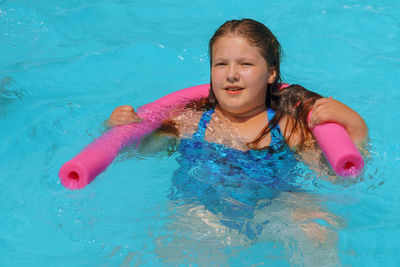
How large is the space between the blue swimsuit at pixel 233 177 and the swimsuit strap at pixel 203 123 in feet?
0.11

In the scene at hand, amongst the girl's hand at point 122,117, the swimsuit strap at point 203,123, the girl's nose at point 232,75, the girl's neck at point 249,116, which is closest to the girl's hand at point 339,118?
the girl's neck at point 249,116

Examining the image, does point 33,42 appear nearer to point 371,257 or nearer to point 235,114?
point 235,114

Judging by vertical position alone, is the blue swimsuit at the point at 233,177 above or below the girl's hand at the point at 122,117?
below

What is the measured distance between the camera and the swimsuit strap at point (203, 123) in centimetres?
332

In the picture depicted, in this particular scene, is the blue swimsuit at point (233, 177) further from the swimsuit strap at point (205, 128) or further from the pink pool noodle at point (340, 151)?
the pink pool noodle at point (340, 151)

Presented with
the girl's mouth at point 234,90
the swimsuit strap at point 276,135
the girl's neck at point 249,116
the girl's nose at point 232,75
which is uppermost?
the girl's nose at point 232,75

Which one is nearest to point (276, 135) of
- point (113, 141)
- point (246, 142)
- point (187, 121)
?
point (246, 142)

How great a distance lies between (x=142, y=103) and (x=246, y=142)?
147 centimetres

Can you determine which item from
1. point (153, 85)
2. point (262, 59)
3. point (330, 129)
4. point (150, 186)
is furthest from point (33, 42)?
point (330, 129)

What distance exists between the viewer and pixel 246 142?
3.23m

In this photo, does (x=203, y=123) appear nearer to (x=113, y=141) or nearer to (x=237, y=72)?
(x=237, y=72)

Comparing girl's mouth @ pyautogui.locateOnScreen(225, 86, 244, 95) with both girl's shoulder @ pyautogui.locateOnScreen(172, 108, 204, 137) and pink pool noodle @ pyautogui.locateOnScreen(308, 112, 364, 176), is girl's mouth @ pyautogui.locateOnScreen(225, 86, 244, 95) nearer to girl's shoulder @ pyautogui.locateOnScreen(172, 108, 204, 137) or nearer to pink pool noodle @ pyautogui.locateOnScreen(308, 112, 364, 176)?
girl's shoulder @ pyautogui.locateOnScreen(172, 108, 204, 137)

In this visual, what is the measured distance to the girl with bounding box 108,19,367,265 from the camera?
2990 millimetres

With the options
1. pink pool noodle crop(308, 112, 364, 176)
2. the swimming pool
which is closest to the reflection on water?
the swimming pool
